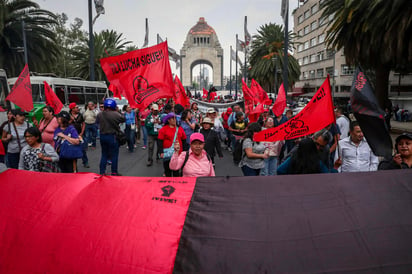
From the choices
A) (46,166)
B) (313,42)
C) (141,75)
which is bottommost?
(46,166)

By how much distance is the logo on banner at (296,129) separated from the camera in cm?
361

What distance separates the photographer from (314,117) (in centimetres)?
358

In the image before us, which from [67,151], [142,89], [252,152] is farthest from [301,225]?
[67,151]

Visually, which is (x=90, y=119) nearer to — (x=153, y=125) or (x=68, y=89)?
(x=153, y=125)

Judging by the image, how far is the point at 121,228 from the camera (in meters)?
2.21

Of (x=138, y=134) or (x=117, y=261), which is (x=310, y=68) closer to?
(x=138, y=134)

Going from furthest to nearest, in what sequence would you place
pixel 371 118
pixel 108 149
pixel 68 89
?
pixel 68 89
pixel 108 149
pixel 371 118

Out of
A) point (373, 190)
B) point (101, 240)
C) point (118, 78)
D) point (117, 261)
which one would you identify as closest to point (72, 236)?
point (101, 240)

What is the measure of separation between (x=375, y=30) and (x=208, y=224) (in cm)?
1467

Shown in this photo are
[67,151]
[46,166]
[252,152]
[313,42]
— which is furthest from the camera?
[313,42]

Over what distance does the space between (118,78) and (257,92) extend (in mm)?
6446

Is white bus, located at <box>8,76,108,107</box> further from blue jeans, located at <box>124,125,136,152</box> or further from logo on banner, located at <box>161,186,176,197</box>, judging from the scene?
logo on banner, located at <box>161,186,176,197</box>

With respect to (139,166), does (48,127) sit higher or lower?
higher

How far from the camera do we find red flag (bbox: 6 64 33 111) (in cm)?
627
